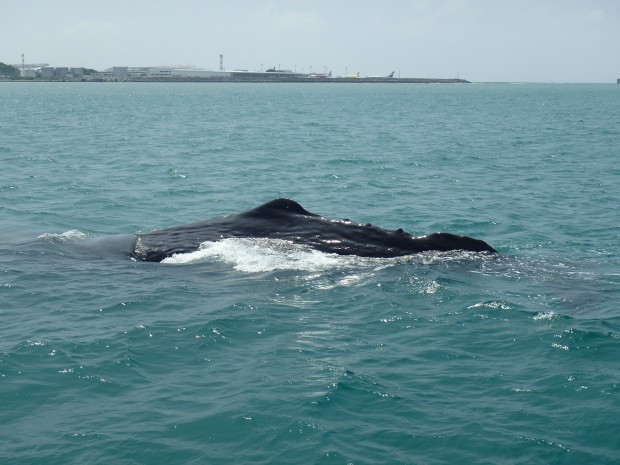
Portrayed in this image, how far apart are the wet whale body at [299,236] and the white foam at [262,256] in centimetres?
20

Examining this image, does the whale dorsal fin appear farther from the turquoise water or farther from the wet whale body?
the turquoise water

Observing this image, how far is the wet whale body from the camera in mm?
17047

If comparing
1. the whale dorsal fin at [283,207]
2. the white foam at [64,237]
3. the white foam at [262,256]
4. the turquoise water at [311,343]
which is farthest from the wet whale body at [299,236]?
the white foam at [64,237]

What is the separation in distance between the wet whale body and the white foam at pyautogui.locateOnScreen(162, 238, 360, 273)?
0.65ft

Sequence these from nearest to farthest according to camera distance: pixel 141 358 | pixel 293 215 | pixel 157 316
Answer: pixel 141 358 → pixel 157 316 → pixel 293 215

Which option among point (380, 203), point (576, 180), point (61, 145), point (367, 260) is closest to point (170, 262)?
point (367, 260)

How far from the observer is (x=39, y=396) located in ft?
34.8

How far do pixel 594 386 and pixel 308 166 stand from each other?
2960 centimetres

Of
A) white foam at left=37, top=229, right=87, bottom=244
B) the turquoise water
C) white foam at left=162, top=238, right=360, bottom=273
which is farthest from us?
white foam at left=37, top=229, right=87, bottom=244

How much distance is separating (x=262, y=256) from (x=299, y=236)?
3.77 ft

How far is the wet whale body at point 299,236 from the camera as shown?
17.0 m

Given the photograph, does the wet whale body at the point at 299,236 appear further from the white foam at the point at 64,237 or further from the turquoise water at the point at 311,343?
the white foam at the point at 64,237

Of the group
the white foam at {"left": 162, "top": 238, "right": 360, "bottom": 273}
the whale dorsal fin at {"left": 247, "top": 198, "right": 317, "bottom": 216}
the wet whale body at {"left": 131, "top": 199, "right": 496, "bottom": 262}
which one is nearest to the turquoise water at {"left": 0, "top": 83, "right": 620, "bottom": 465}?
the white foam at {"left": 162, "top": 238, "right": 360, "bottom": 273}

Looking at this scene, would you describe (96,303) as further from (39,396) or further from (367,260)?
(367,260)
